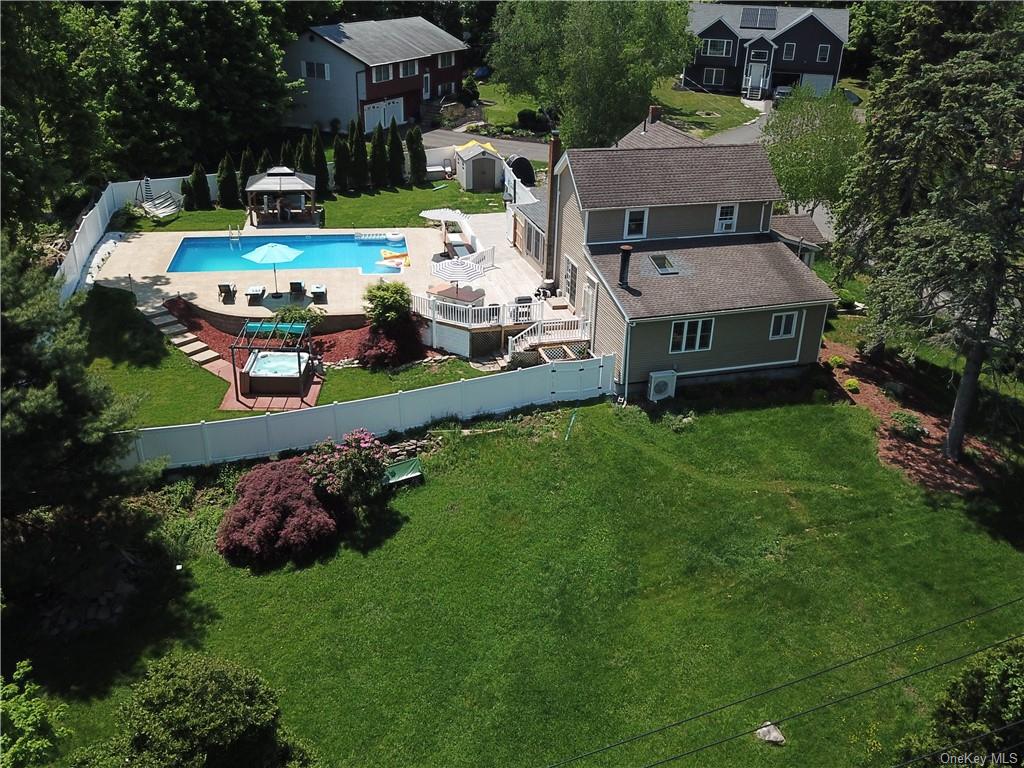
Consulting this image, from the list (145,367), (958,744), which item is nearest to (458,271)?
(145,367)

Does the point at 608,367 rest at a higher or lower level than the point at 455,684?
higher

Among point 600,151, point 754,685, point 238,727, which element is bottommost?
point 754,685

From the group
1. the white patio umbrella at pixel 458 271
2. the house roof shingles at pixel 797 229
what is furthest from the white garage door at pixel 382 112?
the house roof shingles at pixel 797 229

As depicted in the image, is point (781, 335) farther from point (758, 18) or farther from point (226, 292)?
point (758, 18)

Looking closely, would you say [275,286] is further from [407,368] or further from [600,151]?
[600,151]

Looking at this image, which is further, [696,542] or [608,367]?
[608,367]

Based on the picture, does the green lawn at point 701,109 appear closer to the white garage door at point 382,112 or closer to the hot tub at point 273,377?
the white garage door at point 382,112

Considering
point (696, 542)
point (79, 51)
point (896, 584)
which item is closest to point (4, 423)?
point (696, 542)
